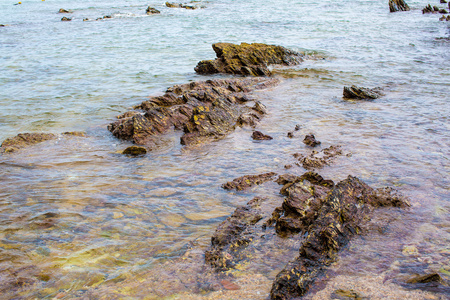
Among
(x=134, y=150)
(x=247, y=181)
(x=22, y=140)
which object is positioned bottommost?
(x=247, y=181)

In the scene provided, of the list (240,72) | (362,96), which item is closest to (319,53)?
(240,72)

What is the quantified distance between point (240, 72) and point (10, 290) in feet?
40.8

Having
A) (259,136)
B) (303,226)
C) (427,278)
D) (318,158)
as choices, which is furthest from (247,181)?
(427,278)

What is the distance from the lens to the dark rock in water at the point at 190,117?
8.26 meters

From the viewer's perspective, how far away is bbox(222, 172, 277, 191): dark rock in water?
5.82m

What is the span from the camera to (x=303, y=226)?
4.62 meters

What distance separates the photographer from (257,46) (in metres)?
16.6

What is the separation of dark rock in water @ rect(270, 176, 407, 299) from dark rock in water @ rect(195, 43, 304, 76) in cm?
1016

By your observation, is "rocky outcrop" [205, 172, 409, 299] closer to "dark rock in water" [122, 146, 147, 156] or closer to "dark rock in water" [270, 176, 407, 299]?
"dark rock in water" [270, 176, 407, 299]

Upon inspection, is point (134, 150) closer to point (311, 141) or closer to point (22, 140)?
point (22, 140)

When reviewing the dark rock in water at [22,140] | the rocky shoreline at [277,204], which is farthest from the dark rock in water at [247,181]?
the dark rock in water at [22,140]

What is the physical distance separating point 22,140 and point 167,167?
3.78m

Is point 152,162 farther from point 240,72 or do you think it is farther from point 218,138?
point 240,72

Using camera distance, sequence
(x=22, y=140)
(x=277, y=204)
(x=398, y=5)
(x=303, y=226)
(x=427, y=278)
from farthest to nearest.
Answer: (x=398, y=5) → (x=22, y=140) → (x=277, y=204) → (x=303, y=226) → (x=427, y=278)
